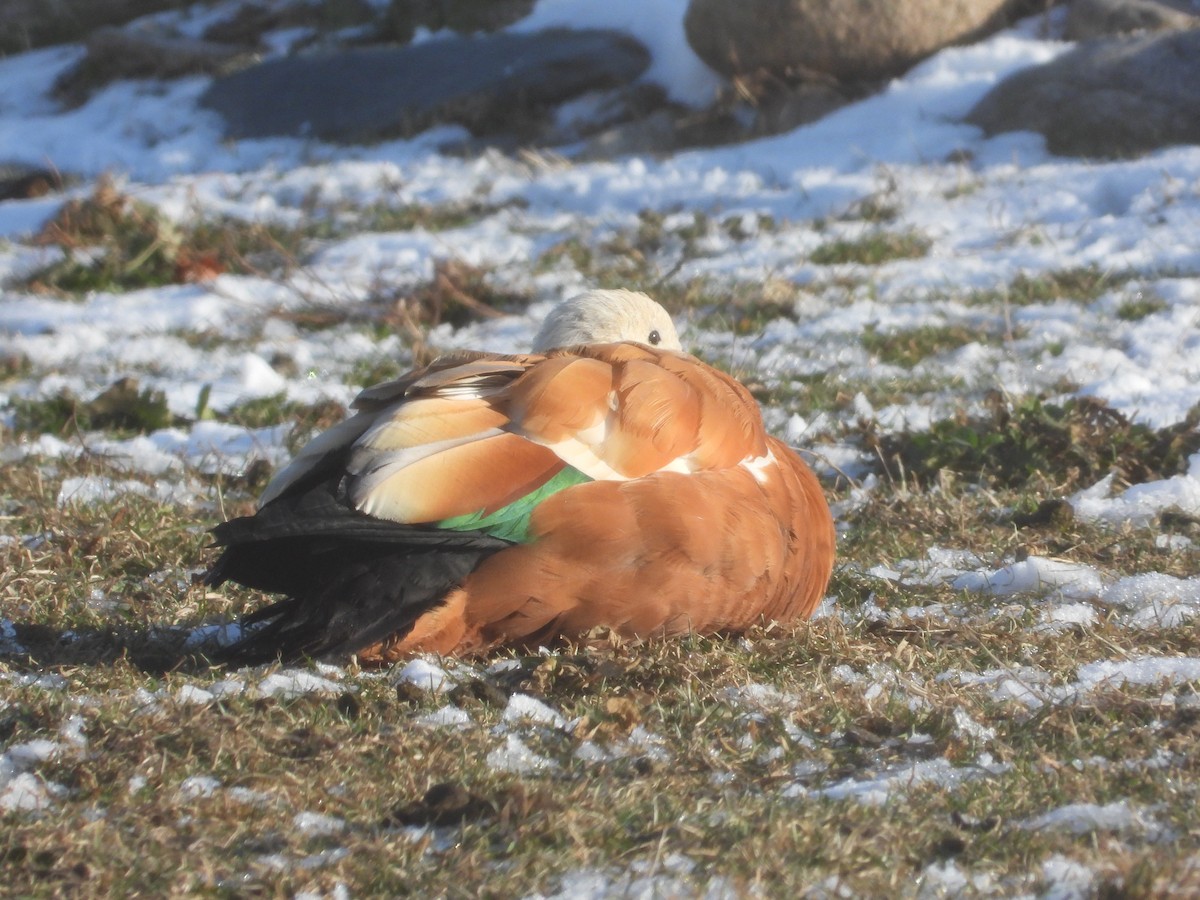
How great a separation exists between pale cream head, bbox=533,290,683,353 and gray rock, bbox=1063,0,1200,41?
671 cm

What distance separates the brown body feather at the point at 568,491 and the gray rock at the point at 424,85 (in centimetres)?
797

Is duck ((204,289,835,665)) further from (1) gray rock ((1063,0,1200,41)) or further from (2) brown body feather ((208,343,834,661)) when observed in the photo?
(1) gray rock ((1063,0,1200,41))

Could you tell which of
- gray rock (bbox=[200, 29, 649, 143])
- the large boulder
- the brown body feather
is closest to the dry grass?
the brown body feather

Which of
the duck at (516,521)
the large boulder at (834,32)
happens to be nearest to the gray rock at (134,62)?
the large boulder at (834,32)

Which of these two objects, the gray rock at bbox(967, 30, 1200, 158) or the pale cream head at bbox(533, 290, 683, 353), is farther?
the gray rock at bbox(967, 30, 1200, 158)

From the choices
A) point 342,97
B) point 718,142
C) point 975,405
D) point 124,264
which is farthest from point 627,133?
point 975,405

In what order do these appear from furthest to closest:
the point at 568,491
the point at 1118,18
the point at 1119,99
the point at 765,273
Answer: the point at 1118,18 → the point at 1119,99 → the point at 765,273 → the point at 568,491

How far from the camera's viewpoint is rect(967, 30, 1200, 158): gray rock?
30.1 feet

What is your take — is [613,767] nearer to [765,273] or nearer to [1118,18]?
[765,273]

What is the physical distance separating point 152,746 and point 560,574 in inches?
37.1

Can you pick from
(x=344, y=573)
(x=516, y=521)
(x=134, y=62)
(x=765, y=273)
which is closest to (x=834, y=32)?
(x=765, y=273)

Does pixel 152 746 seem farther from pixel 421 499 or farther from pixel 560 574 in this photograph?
pixel 560 574

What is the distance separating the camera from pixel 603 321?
4.64 meters

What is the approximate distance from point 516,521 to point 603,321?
141 centimetres
